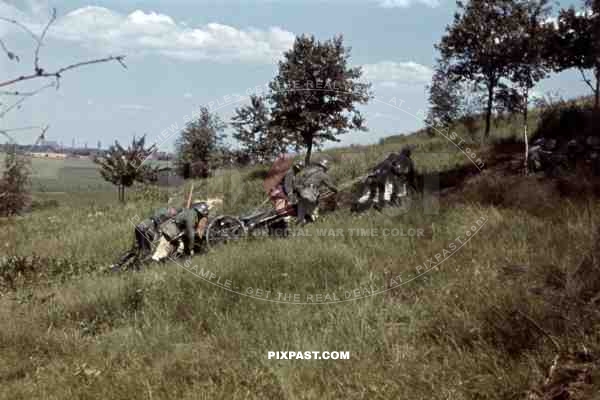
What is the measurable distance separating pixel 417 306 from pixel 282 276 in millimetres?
1998

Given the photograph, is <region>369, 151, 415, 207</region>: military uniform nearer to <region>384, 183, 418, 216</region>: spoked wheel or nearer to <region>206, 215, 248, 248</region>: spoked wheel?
<region>384, 183, 418, 216</region>: spoked wheel

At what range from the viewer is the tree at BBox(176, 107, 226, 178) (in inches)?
1143

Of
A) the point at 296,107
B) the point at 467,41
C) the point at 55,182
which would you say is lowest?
the point at 55,182

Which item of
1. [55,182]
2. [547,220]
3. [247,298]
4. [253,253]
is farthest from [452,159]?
[55,182]

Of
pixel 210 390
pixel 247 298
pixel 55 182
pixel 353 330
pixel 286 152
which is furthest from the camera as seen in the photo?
pixel 55 182

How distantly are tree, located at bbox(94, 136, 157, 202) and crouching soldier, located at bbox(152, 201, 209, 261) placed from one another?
14.7m

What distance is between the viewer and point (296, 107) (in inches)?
621

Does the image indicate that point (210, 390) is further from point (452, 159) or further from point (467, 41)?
point (467, 41)

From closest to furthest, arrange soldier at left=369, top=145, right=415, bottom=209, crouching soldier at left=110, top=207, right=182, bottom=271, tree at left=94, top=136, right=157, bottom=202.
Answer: crouching soldier at left=110, top=207, right=182, bottom=271, soldier at left=369, top=145, right=415, bottom=209, tree at left=94, top=136, right=157, bottom=202

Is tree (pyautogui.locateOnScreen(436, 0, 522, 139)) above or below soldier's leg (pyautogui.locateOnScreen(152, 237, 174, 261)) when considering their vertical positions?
above

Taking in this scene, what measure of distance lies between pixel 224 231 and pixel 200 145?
19299 millimetres

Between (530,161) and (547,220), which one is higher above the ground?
(530,161)

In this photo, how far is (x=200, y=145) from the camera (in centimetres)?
2966

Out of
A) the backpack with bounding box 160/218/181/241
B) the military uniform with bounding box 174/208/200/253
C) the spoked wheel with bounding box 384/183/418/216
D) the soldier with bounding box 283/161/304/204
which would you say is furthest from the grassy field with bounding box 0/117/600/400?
the soldier with bounding box 283/161/304/204
